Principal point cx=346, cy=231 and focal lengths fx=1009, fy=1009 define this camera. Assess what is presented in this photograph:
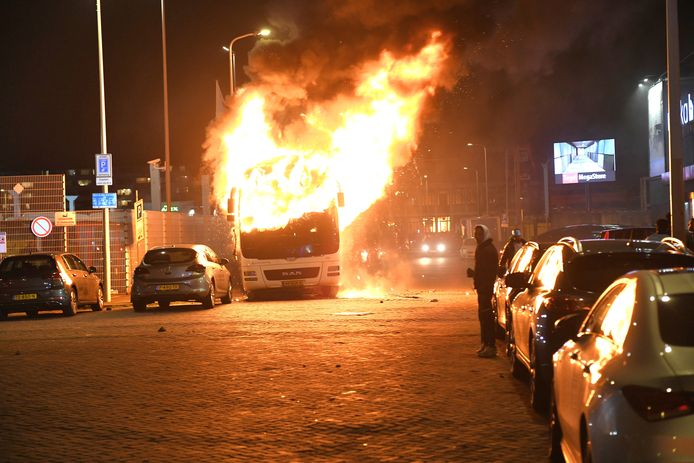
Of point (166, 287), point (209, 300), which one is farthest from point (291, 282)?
point (166, 287)

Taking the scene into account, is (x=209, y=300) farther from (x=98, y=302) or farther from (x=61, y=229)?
(x=61, y=229)

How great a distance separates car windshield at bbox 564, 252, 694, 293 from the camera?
970 cm

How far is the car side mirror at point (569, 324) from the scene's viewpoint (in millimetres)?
7400

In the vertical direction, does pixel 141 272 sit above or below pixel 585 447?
above

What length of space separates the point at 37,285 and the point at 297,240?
6875 mm

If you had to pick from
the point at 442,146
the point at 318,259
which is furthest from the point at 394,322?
the point at 442,146

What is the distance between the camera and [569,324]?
8125 mm

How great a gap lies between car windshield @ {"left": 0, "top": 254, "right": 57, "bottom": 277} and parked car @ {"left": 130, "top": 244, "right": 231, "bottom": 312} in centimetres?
203

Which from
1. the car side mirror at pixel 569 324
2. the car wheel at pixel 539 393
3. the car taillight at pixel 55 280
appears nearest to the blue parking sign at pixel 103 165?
the car taillight at pixel 55 280

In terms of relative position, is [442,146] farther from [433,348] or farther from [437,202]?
[433,348]

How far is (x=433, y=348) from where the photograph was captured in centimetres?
1445

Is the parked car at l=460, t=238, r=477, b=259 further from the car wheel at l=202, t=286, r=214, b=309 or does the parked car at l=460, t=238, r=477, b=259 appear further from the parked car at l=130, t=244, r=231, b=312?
the parked car at l=130, t=244, r=231, b=312

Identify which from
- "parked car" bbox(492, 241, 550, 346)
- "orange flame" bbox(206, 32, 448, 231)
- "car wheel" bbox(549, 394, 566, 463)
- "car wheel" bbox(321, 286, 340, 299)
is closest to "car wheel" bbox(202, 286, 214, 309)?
"orange flame" bbox(206, 32, 448, 231)

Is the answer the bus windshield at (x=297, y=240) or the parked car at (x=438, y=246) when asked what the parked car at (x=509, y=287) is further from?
the parked car at (x=438, y=246)
